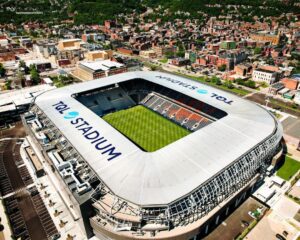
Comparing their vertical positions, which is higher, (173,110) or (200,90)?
(200,90)

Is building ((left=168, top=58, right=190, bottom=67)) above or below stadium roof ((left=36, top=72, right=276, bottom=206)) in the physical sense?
below

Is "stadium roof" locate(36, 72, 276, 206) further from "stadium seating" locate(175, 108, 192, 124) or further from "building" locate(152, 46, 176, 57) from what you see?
"building" locate(152, 46, 176, 57)

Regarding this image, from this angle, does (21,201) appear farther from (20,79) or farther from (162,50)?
(162,50)

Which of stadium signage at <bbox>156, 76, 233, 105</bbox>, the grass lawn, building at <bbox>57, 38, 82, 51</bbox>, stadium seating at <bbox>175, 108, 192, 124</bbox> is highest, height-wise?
stadium signage at <bbox>156, 76, 233, 105</bbox>

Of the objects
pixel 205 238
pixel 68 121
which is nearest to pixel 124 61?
pixel 68 121

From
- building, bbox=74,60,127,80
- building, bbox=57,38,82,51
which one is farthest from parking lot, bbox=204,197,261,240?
building, bbox=57,38,82,51

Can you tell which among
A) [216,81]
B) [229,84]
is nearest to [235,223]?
[229,84]
